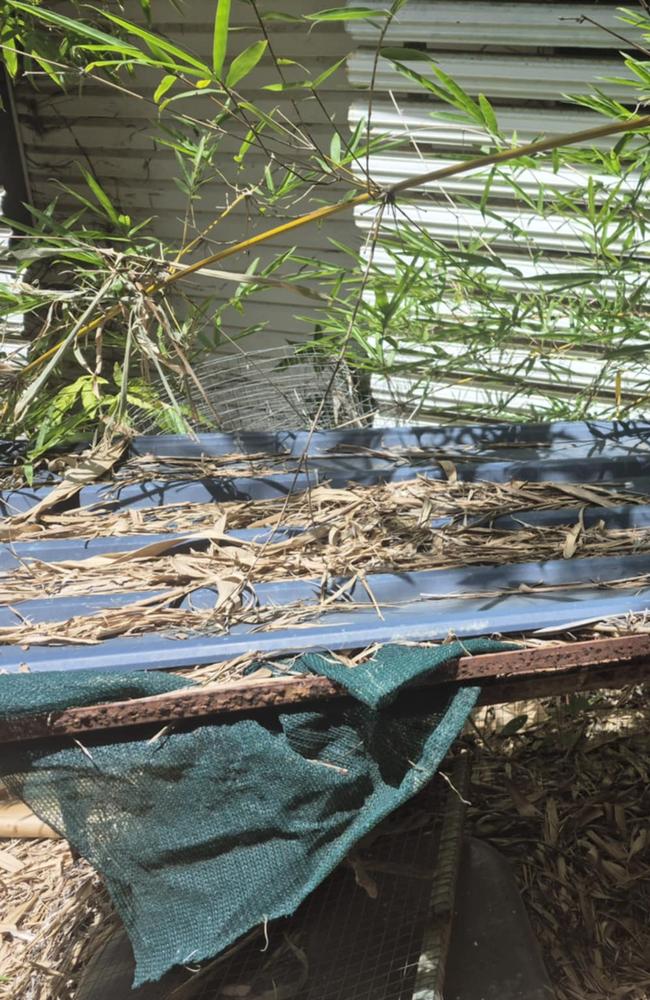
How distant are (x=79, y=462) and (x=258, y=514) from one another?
0.60 metres

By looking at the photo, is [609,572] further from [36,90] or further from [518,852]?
[36,90]

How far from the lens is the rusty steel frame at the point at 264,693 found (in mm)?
1430

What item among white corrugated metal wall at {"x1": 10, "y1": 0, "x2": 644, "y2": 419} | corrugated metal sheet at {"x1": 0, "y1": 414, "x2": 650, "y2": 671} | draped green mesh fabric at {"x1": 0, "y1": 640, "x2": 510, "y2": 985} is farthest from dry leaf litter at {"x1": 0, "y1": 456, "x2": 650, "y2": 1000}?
white corrugated metal wall at {"x1": 10, "y1": 0, "x2": 644, "y2": 419}

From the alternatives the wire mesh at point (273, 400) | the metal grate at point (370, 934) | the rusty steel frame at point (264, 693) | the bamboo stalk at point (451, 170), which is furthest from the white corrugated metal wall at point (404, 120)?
the rusty steel frame at point (264, 693)

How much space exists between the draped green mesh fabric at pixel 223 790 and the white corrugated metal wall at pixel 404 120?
1.88 meters

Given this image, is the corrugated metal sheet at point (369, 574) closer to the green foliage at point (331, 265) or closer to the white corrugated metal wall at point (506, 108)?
the green foliage at point (331, 265)

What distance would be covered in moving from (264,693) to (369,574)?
0.53 m

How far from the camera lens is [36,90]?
4691 mm

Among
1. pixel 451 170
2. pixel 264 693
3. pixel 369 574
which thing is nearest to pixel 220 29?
pixel 451 170

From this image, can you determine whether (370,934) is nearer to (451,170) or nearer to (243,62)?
(451,170)

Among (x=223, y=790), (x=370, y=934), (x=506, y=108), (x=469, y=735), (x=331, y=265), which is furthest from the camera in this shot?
(x=506, y=108)

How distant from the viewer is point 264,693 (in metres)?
1.45

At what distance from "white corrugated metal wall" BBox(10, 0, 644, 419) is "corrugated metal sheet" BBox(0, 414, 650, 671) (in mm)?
651

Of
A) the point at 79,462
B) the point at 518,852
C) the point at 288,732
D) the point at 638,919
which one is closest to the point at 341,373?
the point at 79,462
